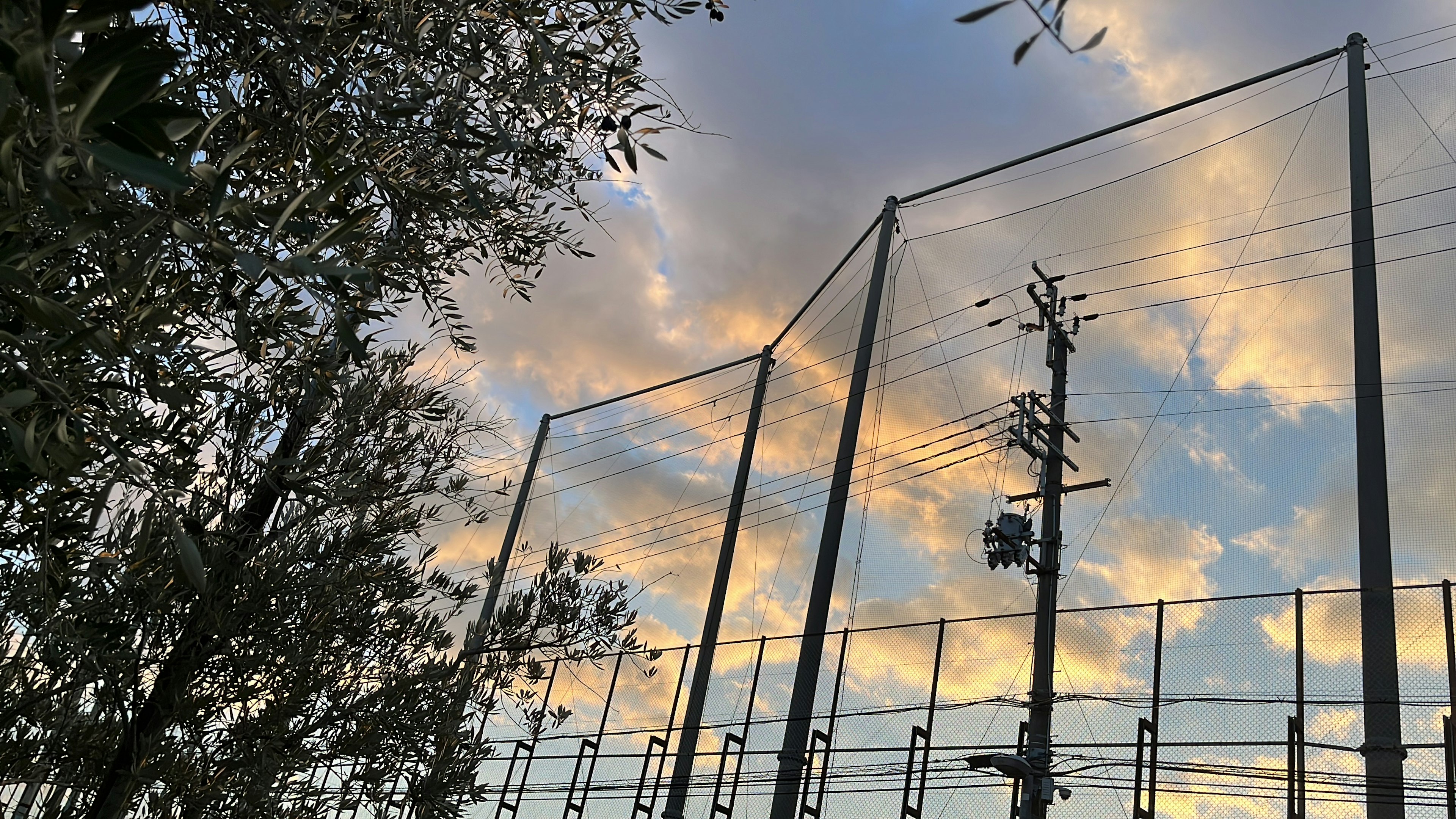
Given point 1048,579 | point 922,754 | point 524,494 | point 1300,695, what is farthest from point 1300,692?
point 524,494

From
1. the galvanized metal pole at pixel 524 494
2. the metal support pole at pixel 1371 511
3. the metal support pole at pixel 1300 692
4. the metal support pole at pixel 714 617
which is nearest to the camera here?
the metal support pole at pixel 1371 511

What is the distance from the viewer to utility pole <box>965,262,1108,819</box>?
11016mm

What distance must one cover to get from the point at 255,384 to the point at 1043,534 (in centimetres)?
1249

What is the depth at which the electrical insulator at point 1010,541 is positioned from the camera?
14469mm

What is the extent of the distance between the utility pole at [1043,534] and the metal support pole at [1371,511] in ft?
10.1

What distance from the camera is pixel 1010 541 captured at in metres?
14.5

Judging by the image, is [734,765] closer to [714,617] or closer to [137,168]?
[714,617]

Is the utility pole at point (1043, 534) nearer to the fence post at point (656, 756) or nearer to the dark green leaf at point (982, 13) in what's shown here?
the fence post at point (656, 756)

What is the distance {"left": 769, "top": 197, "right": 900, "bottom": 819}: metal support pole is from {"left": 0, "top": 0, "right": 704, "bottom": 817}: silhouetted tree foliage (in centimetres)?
719

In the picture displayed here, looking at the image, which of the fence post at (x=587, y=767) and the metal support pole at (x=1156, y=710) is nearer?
the metal support pole at (x=1156, y=710)

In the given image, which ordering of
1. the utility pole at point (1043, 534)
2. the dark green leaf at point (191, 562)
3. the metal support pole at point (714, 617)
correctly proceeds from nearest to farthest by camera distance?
1. the dark green leaf at point (191, 562)
2. the utility pole at point (1043, 534)
3. the metal support pole at point (714, 617)

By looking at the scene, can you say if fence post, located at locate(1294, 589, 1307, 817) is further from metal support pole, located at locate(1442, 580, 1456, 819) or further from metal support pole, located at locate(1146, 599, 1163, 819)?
metal support pole, located at locate(1146, 599, 1163, 819)

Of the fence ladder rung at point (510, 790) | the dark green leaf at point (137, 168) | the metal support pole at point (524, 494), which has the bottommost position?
the dark green leaf at point (137, 168)

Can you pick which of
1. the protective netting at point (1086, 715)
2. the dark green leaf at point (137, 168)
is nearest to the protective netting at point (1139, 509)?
the protective netting at point (1086, 715)
